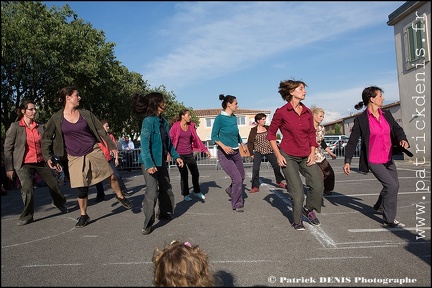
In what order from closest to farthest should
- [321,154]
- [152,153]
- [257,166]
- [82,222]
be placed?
[152,153] → [82,222] → [321,154] → [257,166]

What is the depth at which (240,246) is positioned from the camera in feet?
13.5

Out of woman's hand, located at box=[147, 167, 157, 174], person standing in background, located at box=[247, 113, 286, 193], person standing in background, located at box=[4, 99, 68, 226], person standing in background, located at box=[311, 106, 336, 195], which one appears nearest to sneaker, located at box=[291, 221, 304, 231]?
woman's hand, located at box=[147, 167, 157, 174]

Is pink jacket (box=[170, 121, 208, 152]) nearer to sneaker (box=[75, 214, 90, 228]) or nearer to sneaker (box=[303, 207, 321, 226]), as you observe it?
sneaker (box=[75, 214, 90, 228])

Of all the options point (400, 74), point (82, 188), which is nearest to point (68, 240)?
point (82, 188)

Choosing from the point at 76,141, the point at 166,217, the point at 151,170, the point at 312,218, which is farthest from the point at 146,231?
the point at 312,218

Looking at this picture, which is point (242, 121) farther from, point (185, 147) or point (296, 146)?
point (296, 146)

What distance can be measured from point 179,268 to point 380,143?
3.76 meters

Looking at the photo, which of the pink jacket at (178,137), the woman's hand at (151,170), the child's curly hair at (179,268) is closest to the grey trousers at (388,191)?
the woman's hand at (151,170)

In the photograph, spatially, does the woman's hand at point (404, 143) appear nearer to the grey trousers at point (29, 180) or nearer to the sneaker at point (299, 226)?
the sneaker at point (299, 226)

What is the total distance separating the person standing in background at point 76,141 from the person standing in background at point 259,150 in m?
4.21

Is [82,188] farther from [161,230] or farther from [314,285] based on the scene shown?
[314,285]

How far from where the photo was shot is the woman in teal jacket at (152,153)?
16.3 ft

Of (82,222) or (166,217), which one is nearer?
(82,222)

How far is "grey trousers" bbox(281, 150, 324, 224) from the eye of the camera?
4758 mm
